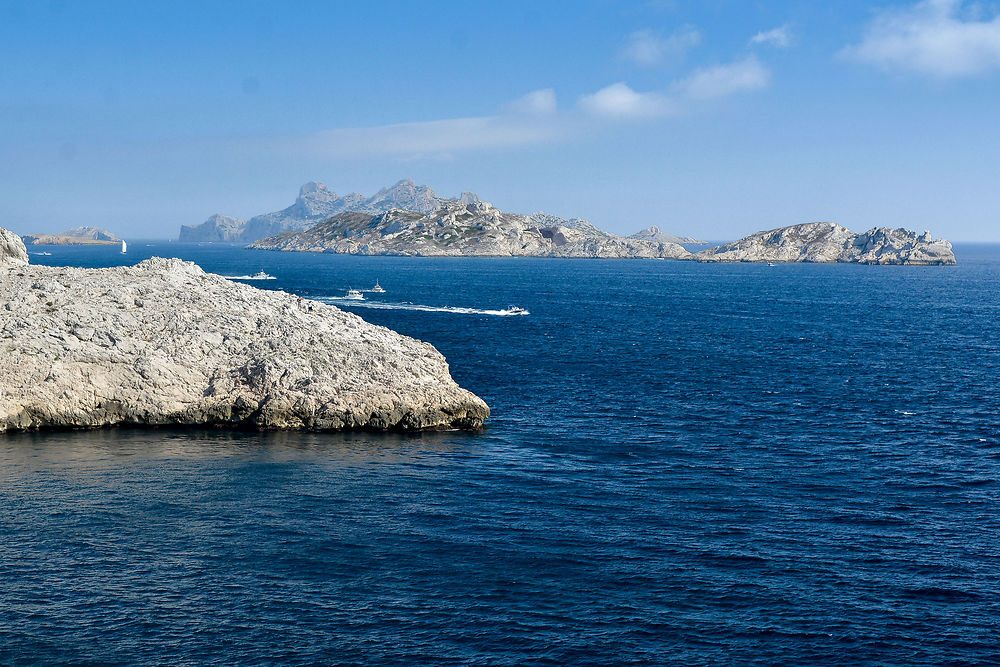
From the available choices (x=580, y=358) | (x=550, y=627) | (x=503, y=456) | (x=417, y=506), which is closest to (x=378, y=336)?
(x=503, y=456)

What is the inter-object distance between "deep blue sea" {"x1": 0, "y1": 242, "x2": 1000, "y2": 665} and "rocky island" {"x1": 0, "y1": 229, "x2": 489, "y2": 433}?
250 centimetres

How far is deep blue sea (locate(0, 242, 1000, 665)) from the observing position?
31281mm

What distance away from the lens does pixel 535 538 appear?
135 feet

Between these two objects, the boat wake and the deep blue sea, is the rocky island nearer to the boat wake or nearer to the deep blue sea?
the deep blue sea

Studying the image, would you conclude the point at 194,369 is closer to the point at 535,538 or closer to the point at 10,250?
the point at 10,250

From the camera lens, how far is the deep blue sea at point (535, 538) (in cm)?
3128

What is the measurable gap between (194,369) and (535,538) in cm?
3600

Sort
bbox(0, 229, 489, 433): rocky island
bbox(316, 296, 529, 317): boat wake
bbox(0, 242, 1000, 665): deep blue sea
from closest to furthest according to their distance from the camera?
bbox(0, 242, 1000, 665): deep blue sea
bbox(0, 229, 489, 433): rocky island
bbox(316, 296, 529, 317): boat wake

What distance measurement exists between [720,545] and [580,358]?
197ft

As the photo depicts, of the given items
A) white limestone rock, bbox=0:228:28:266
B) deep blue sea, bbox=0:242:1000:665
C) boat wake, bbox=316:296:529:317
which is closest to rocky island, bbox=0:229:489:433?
deep blue sea, bbox=0:242:1000:665

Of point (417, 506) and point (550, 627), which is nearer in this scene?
point (550, 627)

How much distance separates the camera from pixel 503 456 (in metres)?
56.6

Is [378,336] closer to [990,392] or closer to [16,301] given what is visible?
[16,301]

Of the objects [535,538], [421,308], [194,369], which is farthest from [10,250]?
[421,308]
